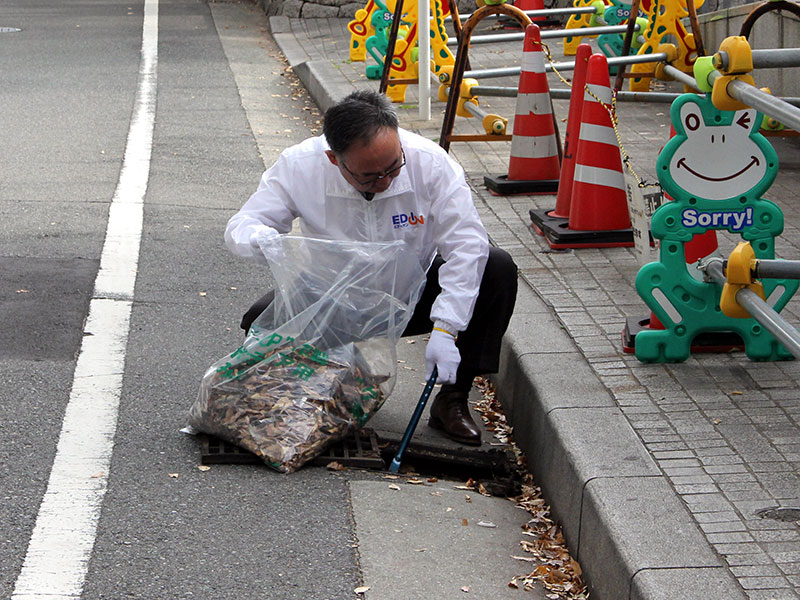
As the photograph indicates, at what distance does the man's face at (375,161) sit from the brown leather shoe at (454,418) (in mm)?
838

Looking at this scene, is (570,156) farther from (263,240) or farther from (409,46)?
(409,46)

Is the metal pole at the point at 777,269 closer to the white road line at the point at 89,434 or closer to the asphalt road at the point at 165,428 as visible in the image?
the asphalt road at the point at 165,428

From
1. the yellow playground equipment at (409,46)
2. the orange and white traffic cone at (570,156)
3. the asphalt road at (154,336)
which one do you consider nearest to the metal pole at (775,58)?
the asphalt road at (154,336)

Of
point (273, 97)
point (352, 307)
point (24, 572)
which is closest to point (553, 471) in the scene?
point (352, 307)

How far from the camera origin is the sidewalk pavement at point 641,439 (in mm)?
3088

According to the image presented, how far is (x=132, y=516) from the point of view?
3.59 m

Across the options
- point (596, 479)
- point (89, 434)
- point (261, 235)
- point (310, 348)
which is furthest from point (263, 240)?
point (596, 479)

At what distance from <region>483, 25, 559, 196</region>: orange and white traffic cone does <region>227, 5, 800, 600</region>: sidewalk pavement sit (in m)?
1.01

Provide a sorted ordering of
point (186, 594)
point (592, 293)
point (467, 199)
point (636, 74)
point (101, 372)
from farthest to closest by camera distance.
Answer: point (636, 74)
point (592, 293)
point (101, 372)
point (467, 199)
point (186, 594)

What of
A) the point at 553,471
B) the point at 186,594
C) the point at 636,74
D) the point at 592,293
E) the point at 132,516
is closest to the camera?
the point at 186,594

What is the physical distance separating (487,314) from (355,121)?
90cm

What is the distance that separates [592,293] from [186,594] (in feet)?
9.05

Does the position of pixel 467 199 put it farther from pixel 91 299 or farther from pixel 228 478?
pixel 91 299

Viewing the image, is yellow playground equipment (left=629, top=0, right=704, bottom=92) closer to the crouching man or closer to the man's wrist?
the crouching man
